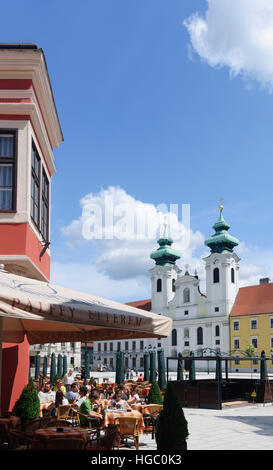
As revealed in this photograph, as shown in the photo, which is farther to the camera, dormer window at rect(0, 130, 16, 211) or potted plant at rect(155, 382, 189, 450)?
dormer window at rect(0, 130, 16, 211)

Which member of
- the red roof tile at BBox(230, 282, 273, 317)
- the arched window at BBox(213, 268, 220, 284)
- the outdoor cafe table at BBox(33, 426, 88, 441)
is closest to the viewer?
the outdoor cafe table at BBox(33, 426, 88, 441)

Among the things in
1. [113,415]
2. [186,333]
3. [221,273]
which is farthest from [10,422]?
[186,333]

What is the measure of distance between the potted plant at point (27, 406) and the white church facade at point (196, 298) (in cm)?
6869

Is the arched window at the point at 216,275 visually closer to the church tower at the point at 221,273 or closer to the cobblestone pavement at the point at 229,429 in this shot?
the church tower at the point at 221,273

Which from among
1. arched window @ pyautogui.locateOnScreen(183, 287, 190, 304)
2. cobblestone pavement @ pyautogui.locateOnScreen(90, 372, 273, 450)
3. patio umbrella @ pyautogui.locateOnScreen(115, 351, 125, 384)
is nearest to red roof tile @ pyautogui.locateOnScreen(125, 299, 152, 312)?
arched window @ pyautogui.locateOnScreen(183, 287, 190, 304)

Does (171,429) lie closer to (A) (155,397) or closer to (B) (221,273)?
(A) (155,397)

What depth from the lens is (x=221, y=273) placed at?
80.3m

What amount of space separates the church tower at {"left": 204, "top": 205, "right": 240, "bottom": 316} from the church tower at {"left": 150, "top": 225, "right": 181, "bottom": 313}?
35.5 ft

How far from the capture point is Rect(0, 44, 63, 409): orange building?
35.3ft

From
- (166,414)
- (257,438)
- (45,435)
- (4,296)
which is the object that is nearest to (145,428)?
(257,438)

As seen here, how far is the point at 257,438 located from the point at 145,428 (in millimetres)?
2625

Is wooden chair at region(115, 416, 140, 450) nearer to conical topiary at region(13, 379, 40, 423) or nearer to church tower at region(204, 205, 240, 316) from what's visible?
conical topiary at region(13, 379, 40, 423)

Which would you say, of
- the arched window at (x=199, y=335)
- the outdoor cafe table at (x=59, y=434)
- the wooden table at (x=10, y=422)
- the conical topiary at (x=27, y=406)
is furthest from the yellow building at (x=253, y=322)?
the outdoor cafe table at (x=59, y=434)

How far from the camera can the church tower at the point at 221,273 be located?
262 ft
